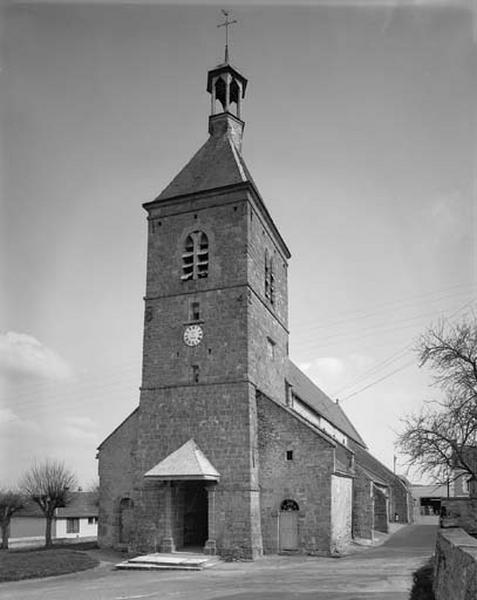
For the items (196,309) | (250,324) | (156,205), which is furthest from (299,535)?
(156,205)

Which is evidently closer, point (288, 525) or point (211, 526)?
point (211, 526)

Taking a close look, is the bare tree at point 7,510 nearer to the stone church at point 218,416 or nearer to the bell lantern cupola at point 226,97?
the stone church at point 218,416

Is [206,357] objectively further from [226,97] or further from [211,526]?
[226,97]

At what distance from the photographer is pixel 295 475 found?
22562mm

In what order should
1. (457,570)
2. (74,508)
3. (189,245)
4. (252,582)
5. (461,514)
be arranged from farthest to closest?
(74,508) < (189,245) < (252,582) < (461,514) < (457,570)

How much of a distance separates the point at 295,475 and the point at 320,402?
1913cm

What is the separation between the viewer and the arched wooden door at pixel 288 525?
72.2 ft

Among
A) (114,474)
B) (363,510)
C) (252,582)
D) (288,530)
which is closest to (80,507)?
(114,474)

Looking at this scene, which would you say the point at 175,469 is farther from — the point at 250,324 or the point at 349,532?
the point at 349,532

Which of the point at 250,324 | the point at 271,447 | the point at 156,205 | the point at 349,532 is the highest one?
the point at 156,205

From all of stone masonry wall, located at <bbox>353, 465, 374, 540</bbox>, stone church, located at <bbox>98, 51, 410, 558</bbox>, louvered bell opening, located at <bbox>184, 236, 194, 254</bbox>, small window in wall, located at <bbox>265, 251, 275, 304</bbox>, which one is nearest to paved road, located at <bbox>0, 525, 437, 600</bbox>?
stone church, located at <bbox>98, 51, 410, 558</bbox>

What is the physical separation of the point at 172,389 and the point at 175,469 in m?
3.68

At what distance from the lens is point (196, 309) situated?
24953 mm

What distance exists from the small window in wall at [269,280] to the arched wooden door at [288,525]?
973 centimetres
